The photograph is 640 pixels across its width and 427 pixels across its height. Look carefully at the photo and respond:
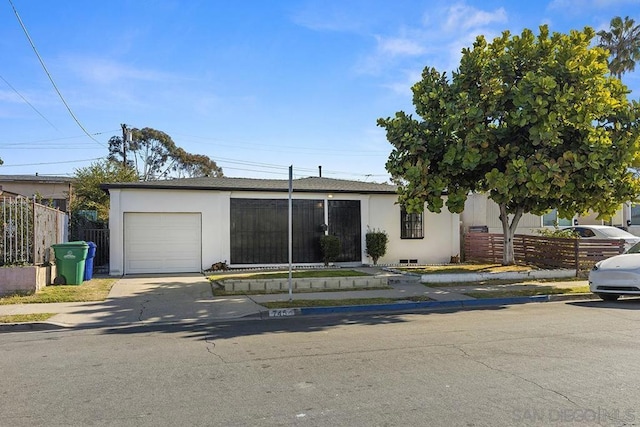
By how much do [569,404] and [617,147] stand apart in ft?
38.1

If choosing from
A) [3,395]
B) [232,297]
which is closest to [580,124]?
[232,297]

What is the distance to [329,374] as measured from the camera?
5746 mm

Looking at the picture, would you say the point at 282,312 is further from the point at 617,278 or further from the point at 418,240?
the point at 418,240

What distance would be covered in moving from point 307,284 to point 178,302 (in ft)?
11.9

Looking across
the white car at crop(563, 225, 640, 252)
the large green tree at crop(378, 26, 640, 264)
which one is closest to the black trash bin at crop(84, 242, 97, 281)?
the large green tree at crop(378, 26, 640, 264)

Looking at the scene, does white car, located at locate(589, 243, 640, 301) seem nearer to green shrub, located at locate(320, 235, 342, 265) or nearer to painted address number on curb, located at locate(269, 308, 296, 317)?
painted address number on curb, located at locate(269, 308, 296, 317)

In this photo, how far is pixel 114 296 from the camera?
40.1 ft

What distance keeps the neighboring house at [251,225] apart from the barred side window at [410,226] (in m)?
0.04

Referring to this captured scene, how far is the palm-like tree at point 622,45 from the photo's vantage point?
32.7 metres

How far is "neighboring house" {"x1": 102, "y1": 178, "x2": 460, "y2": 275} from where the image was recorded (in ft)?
57.0

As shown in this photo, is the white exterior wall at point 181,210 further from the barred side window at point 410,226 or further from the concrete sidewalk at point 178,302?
the barred side window at point 410,226

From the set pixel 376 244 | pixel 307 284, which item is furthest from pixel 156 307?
pixel 376 244

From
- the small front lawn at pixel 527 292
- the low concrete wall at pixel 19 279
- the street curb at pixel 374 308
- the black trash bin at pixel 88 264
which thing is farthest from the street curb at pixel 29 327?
the small front lawn at pixel 527 292

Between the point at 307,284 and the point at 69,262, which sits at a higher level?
the point at 69,262
